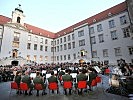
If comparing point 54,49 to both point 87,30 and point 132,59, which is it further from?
point 132,59

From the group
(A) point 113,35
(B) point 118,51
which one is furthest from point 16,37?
(B) point 118,51

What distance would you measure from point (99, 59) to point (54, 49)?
73.1 ft

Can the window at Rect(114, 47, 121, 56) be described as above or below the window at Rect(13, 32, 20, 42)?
below

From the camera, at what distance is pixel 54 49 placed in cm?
4522

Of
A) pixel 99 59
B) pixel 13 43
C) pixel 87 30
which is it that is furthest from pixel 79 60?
pixel 13 43

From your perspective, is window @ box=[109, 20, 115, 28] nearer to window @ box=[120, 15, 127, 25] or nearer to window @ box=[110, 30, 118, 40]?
window @ box=[110, 30, 118, 40]

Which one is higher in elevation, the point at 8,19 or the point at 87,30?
the point at 8,19

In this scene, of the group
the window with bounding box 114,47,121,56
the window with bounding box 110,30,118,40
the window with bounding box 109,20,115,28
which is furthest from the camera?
the window with bounding box 109,20,115,28

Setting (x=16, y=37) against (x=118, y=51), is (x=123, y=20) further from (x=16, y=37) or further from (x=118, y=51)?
(x=16, y=37)

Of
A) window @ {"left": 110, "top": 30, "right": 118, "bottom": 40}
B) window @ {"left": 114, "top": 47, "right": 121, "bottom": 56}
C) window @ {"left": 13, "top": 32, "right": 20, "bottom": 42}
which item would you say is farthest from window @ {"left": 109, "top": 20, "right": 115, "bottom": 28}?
window @ {"left": 13, "top": 32, "right": 20, "bottom": 42}

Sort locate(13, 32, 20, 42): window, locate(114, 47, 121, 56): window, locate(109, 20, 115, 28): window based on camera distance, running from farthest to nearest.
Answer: locate(13, 32, 20, 42): window
locate(109, 20, 115, 28): window
locate(114, 47, 121, 56): window

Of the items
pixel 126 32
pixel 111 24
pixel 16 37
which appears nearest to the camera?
pixel 126 32

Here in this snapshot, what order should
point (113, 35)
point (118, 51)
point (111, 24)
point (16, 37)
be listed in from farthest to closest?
1. point (16, 37)
2. point (111, 24)
3. point (113, 35)
4. point (118, 51)

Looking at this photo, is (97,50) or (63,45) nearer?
(97,50)
